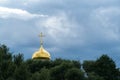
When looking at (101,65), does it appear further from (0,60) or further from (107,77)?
(0,60)

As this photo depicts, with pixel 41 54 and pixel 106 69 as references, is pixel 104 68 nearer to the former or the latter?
pixel 106 69

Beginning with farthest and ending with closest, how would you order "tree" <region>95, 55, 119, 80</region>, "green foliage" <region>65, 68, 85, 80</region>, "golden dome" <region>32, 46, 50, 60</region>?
1. "golden dome" <region>32, 46, 50, 60</region>
2. "tree" <region>95, 55, 119, 80</region>
3. "green foliage" <region>65, 68, 85, 80</region>

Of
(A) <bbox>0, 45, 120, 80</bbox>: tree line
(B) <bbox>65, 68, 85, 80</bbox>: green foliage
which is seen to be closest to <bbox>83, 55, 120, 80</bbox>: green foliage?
(A) <bbox>0, 45, 120, 80</bbox>: tree line

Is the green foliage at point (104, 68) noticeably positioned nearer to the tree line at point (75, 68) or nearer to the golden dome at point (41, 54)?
the tree line at point (75, 68)

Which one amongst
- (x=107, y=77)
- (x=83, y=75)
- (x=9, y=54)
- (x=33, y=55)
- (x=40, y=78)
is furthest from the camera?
(x=33, y=55)

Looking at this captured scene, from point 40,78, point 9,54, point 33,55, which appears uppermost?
point 33,55

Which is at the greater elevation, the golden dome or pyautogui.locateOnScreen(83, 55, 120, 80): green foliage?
the golden dome

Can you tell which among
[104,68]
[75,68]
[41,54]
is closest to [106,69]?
[104,68]

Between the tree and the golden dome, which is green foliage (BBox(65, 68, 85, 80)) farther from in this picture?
the golden dome

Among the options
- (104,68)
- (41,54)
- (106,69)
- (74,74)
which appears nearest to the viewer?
(74,74)

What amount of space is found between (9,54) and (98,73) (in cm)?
2659

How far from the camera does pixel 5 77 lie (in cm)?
5072

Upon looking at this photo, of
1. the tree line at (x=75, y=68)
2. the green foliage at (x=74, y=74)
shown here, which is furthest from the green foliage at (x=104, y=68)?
the green foliage at (x=74, y=74)

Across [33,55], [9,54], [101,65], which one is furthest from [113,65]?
[9,54]
